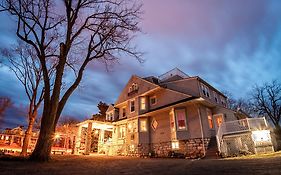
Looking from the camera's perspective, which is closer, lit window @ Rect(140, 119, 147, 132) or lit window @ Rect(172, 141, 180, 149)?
lit window @ Rect(172, 141, 180, 149)

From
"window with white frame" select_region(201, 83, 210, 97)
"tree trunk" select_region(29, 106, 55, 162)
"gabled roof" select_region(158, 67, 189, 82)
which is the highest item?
"gabled roof" select_region(158, 67, 189, 82)

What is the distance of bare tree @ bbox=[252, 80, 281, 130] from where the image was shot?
3391 cm

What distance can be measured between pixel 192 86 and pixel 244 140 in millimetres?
7281

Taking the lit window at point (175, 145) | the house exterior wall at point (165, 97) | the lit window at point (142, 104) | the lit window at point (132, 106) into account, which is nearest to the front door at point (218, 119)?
the house exterior wall at point (165, 97)

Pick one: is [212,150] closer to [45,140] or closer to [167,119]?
[167,119]

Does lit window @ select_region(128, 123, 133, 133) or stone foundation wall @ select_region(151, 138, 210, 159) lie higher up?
lit window @ select_region(128, 123, 133, 133)

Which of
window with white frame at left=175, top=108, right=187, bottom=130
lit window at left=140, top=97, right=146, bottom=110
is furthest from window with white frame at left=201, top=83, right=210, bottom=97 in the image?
lit window at left=140, top=97, right=146, bottom=110

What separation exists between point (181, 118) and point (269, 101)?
27.2 m

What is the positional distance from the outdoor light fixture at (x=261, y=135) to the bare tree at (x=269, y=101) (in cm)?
2512

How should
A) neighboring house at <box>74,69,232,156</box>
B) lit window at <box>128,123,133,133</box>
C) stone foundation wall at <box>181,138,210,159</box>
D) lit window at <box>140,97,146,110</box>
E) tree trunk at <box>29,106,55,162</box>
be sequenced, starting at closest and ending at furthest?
tree trunk at <box>29,106,55,162</box> → stone foundation wall at <box>181,138,210,159</box> → neighboring house at <box>74,69,232,156</box> → lit window at <box>128,123,133,133</box> → lit window at <box>140,97,146,110</box>

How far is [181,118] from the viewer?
60.1 ft

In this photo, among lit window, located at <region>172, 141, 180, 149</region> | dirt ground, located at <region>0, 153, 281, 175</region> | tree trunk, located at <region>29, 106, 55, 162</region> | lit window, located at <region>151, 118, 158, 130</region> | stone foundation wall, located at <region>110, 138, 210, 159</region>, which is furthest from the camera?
lit window, located at <region>151, 118, 158, 130</region>

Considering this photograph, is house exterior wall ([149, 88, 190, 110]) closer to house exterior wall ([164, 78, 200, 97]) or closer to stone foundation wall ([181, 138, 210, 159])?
house exterior wall ([164, 78, 200, 97])

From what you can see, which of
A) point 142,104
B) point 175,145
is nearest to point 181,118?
point 175,145
